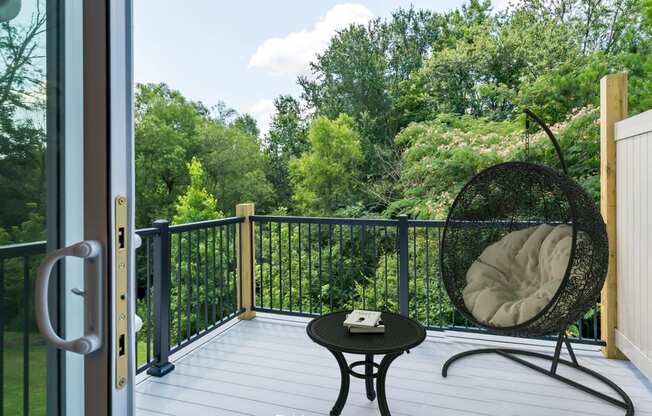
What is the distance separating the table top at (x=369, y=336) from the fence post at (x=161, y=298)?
41.0 inches

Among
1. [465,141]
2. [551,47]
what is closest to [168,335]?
[465,141]

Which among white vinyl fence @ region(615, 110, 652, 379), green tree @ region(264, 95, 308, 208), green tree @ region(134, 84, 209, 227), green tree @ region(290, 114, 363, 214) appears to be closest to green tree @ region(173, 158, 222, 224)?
green tree @ region(134, 84, 209, 227)

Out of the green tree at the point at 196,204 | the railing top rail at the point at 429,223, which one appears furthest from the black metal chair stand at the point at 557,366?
the green tree at the point at 196,204

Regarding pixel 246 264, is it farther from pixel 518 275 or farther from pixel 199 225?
pixel 518 275

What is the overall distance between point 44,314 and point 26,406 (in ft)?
0.50

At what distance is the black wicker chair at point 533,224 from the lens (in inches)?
90.6

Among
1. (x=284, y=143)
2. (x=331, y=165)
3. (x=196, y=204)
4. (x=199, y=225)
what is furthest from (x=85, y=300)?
(x=284, y=143)

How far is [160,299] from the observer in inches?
109

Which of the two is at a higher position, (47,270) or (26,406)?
(47,270)

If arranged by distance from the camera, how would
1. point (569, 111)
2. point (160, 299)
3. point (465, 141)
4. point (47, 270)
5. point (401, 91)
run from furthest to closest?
point (401, 91), point (465, 141), point (569, 111), point (160, 299), point (47, 270)

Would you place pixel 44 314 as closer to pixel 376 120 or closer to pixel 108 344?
pixel 108 344

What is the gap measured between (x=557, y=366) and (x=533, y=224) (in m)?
0.94

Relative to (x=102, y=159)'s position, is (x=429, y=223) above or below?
below

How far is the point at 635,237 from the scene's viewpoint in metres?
2.55
